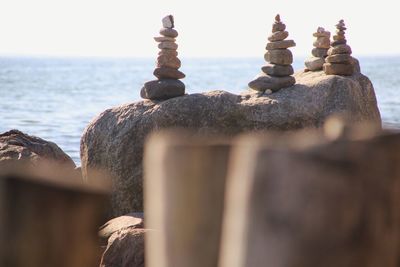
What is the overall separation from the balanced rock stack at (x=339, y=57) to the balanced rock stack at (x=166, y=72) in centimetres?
226

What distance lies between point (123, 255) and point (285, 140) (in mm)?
6542

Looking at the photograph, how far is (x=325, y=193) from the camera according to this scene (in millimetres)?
2201

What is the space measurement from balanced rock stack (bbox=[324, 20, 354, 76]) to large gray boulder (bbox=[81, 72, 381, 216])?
3.08 feet

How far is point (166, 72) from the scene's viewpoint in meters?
12.2

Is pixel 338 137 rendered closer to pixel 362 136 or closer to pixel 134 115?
pixel 362 136

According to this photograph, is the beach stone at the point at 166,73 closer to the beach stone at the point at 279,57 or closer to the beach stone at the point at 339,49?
the beach stone at the point at 279,57

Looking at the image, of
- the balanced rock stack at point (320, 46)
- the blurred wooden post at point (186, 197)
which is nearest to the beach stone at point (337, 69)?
the balanced rock stack at point (320, 46)

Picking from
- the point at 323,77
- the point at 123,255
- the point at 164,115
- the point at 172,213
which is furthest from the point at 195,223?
the point at 323,77

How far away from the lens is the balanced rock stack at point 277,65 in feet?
41.0

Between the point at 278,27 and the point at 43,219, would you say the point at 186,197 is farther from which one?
the point at 278,27

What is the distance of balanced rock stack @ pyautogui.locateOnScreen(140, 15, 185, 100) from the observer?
12062 mm

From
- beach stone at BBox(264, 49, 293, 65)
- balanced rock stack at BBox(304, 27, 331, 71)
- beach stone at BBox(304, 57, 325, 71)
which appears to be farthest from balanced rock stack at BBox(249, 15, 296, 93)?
balanced rock stack at BBox(304, 27, 331, 71)

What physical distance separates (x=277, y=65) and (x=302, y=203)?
34.8 feet

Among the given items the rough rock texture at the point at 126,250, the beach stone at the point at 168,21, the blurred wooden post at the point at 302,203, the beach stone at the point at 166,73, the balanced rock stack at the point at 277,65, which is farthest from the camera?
the balanced rock stack at the point at 277,65
